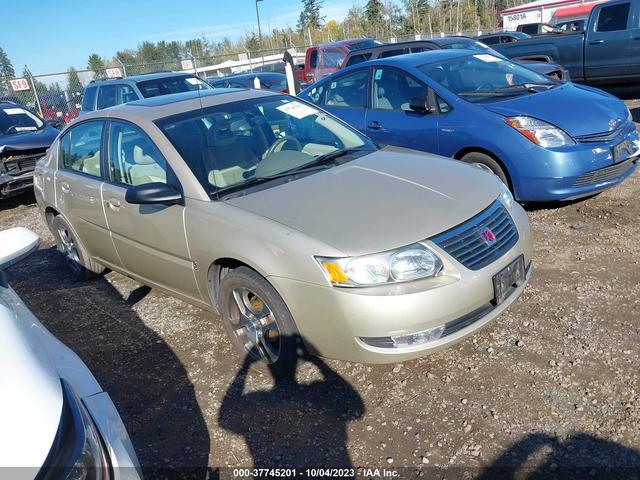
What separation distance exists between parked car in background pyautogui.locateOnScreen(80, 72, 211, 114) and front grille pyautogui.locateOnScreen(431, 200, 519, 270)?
314 inches

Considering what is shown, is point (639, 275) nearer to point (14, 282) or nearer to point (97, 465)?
point (97, 465)

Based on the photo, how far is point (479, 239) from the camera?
9.32 ft

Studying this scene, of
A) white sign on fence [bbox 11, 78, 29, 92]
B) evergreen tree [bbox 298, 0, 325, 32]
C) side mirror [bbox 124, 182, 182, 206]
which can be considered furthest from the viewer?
evergreen tree [bbox 298, 0, 325, 32]

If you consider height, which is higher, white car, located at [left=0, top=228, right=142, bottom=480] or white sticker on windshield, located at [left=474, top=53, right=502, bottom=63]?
white sticker on windshield, located at [left=474, top=53, right=502, bottom=63]

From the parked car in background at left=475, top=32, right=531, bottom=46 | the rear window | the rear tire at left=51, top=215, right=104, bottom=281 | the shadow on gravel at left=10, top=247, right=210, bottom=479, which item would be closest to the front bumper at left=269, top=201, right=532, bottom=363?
the shadow on gravel at left=10, top=247, right=210, bottom=479

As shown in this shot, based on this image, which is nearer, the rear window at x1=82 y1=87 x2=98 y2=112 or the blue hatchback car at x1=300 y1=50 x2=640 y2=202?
the blue hatchback car at x1=300 y1=50 x2=640 y2=202

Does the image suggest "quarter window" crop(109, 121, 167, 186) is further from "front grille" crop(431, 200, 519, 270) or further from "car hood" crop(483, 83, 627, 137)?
"car hood" crop(483, 83, 627, 137)

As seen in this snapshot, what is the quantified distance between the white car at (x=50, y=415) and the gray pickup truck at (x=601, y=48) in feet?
36.8

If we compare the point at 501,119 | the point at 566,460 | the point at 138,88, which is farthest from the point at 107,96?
the point at 566,460

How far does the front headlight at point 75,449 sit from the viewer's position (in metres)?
1.45

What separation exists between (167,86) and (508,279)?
29.7 feet

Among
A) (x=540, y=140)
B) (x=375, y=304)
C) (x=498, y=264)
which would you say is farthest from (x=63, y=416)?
(x=540, y=140)

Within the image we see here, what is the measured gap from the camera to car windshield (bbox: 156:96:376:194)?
3.42 m

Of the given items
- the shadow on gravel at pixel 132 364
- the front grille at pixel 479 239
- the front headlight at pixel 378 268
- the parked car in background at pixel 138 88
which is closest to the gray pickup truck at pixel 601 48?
the parked car in background at pixel 138 88
